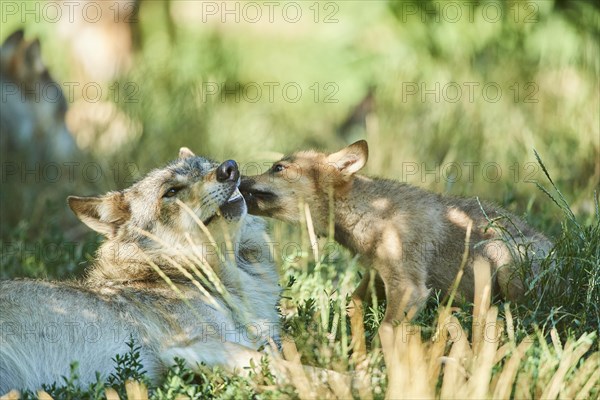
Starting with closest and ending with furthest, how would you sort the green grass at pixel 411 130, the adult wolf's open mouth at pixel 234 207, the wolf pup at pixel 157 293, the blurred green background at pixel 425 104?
the wolf pup at pixel 157 293
the green grass at pixel 411 130
the adult wolf's open mouth at pixel 234 207
the blurred green background at pixel 425 104

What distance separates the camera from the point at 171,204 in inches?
231

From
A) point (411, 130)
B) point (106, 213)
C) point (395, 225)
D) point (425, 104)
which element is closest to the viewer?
point (395, 225)

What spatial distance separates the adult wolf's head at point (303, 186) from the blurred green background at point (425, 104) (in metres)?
1.91

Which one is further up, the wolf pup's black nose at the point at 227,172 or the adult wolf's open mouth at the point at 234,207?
the wolf pup's black nose at the point at 227,172

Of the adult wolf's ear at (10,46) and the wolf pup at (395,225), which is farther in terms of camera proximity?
the adult wolf's ear at (10,46)

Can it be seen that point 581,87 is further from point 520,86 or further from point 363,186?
point 363,186

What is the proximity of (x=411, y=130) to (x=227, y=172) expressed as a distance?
15.8 ft

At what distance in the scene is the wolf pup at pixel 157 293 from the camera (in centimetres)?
514

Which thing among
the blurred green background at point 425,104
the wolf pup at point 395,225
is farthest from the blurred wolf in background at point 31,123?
the wolf pup at point 395,225

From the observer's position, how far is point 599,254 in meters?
5.31

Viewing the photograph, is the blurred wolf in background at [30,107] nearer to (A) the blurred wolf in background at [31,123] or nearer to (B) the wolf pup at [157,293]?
(A) the blurred wolf in background at [31,123]

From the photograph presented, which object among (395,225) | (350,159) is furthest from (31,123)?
(395,225)

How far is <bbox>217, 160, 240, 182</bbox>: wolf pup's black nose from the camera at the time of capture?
18.6 ft

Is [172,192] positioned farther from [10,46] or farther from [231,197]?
[10,46]
